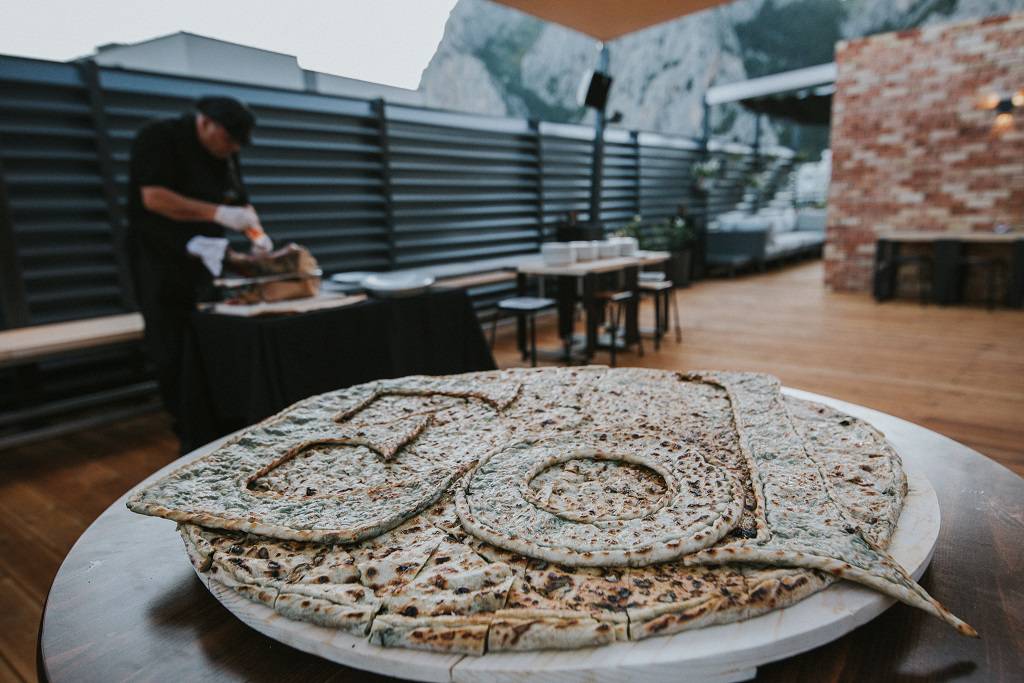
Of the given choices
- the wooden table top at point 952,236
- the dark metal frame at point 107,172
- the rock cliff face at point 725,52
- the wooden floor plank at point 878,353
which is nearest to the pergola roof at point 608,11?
the wooden floor plank at point 878,353

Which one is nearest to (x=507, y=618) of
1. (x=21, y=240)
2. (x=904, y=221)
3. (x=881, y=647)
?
(x=881, y=647)

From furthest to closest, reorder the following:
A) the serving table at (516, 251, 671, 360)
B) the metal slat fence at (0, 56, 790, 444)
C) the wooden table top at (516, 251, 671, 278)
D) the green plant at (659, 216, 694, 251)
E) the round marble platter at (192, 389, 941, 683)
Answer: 1. the green plant at (659, 216, 694, 251)
2. the serving table at (516, 251, 671, 360)
3. the wooden table top at (516, 251, 671, 278)
4. the metal slat fence at (0, 56, 790, 444)
5. the round marble platter at (192, 389, 941, 683)

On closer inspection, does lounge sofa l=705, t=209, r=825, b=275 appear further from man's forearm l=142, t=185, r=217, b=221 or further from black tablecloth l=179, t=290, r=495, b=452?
man's forearm l=142, t=185, r=217, b=221

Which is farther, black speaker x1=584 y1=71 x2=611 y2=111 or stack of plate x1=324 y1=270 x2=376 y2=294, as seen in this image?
black speaker x1=584 y1=71 x2=611 y2=111

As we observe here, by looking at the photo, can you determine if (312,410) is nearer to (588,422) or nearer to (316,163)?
(588,422)

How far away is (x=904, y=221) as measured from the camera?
24.2 feet

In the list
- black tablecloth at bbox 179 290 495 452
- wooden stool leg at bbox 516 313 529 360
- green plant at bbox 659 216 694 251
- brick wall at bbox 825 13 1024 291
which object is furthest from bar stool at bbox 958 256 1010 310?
black tablecloth at bbox 179 290 495 452

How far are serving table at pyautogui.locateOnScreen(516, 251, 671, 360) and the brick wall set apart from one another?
4180 mm

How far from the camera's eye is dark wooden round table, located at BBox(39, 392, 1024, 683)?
0.69m

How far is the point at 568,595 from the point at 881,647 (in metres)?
0.38

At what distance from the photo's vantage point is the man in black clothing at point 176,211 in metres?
2.65

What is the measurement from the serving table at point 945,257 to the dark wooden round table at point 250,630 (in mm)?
6998

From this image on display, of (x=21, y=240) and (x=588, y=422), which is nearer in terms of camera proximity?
(x=588, y=422)

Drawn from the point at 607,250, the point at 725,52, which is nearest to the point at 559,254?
the point at 607,250
